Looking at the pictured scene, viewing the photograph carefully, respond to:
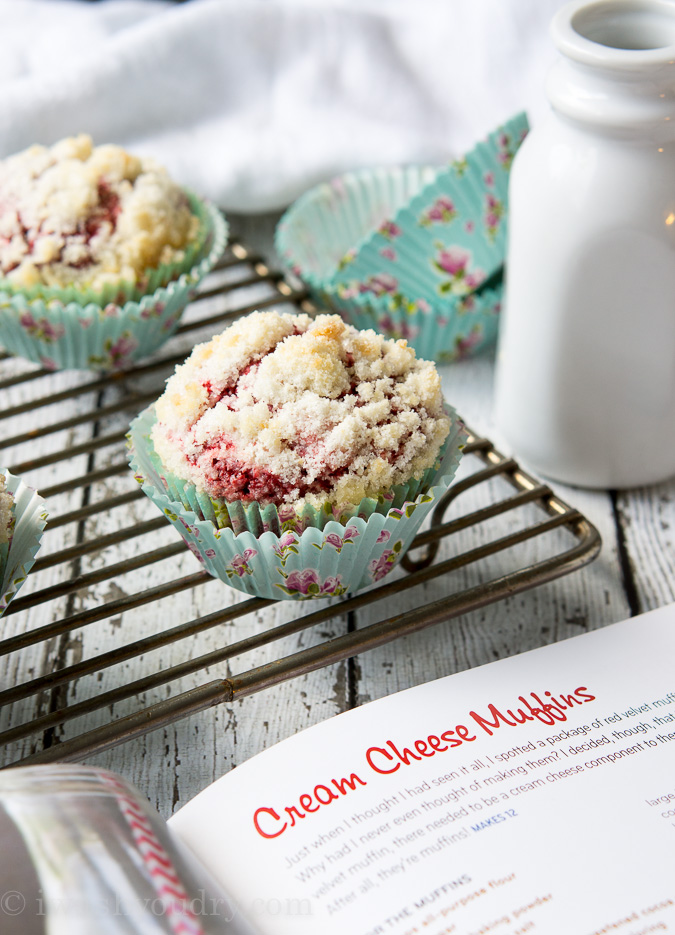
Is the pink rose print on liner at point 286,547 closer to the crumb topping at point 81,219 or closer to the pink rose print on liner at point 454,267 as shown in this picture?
the crumb topping at point 81,219

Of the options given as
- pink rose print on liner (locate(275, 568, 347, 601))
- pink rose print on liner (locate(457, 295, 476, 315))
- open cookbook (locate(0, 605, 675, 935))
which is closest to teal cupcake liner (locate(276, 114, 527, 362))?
pink rose print on liner (locate(457, 295, 476, 315))

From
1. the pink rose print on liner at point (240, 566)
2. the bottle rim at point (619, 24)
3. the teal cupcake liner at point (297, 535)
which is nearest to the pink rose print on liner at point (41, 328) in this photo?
the teal cupcake liner at point (297, 535)

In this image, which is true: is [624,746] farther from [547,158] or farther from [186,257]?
[186,257]

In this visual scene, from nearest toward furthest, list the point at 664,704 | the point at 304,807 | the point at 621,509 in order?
the point at 304,807, the point at 664,704, the point at 621,509

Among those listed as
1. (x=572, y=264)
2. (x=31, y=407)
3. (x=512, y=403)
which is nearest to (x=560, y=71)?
(x=572, y=264)

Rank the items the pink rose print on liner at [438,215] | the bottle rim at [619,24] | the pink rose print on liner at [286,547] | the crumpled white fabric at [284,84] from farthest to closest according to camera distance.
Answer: the crumpled white fabric at [284,84]
the pink rose print on liner at [438,215]
the bottle rim at [619,24]
the pink rose print on liner at [286,547]

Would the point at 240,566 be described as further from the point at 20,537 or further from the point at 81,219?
the point at 81,219
